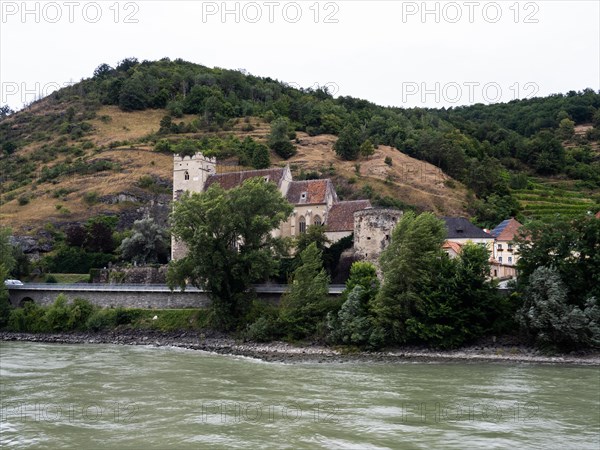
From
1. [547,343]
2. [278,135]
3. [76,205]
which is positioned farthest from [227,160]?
[547,343]

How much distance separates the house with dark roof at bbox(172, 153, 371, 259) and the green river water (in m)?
21.5

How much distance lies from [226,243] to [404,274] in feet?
42.3

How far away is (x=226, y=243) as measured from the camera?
145ft

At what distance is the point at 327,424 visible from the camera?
19969 mm

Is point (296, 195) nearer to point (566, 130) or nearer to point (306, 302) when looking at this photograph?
point (306, 302)

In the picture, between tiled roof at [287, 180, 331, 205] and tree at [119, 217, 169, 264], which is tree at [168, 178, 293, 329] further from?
tree at [119, 217, 169, 264]

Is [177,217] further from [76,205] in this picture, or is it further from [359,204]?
[76,205]

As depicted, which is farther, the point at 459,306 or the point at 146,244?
the point at 146,244

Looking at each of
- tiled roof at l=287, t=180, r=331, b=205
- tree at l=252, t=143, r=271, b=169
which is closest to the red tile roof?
tiled roof at l=287, t=180, r=331, b=205

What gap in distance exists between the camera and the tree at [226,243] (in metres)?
42.9

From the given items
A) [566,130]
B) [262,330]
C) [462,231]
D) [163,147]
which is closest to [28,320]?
[262,330]

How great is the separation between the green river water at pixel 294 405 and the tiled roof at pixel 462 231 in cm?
2666

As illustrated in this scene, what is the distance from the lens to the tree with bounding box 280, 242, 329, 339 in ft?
133

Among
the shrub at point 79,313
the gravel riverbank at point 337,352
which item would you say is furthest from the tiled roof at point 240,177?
the gravel riverbank at point 337,352
